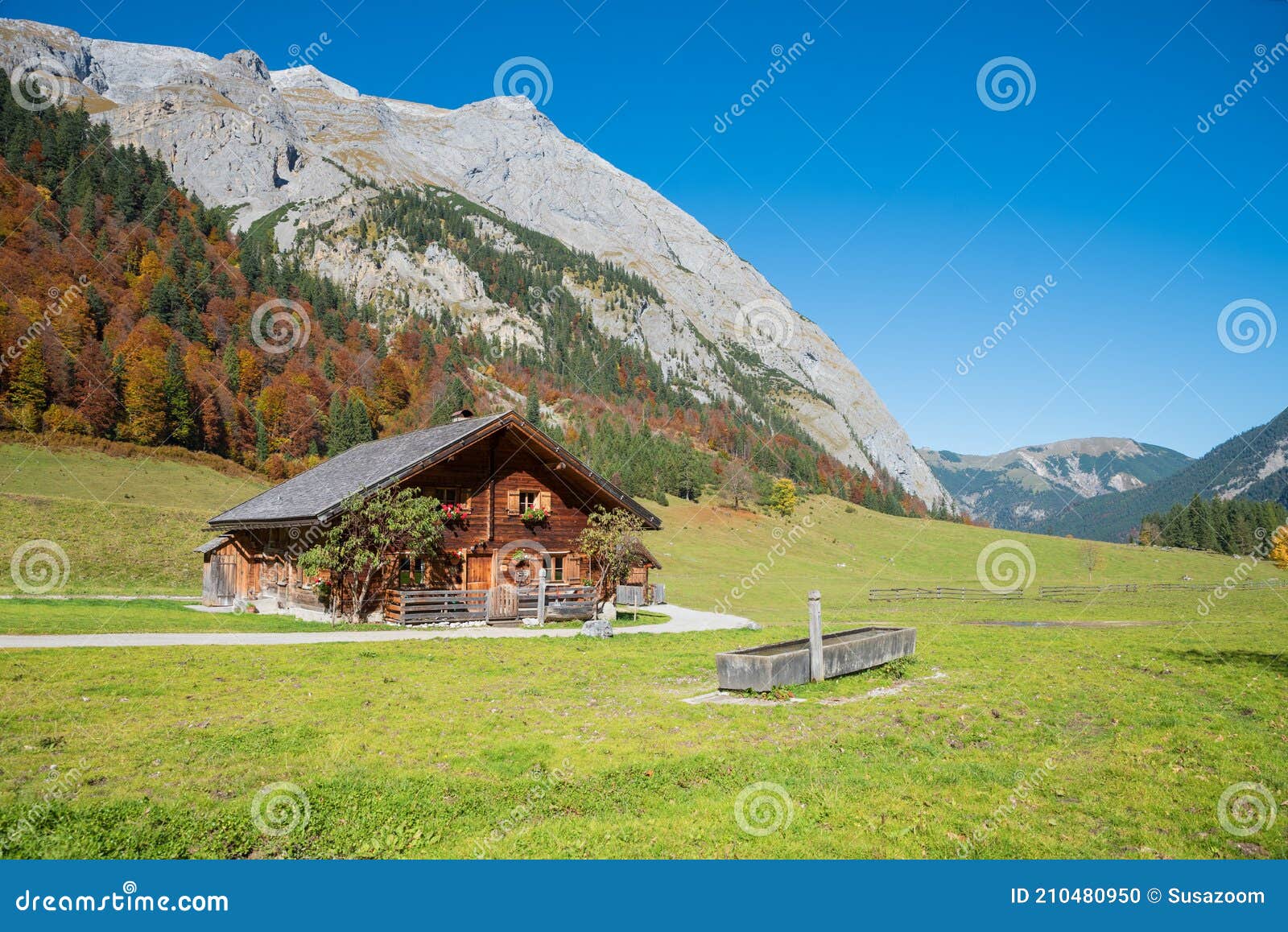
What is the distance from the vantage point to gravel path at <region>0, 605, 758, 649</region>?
722 inches

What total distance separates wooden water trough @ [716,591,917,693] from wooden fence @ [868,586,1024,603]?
113ft

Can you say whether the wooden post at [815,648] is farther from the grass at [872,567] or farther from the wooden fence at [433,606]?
the grass at [872,567]

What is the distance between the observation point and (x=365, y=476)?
2969cm

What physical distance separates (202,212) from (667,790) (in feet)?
507

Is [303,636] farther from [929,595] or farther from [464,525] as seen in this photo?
[929,595]

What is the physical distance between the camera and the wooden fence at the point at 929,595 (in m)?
52.0

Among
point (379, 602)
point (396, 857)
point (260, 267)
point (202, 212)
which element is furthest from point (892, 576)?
point (202, 212)

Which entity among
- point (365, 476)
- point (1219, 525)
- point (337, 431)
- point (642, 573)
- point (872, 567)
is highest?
point (337, 431)

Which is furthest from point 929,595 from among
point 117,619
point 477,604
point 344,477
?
point 117,619

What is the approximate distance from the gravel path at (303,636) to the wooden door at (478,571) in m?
3.91

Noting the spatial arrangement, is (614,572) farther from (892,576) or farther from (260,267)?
(260,267)

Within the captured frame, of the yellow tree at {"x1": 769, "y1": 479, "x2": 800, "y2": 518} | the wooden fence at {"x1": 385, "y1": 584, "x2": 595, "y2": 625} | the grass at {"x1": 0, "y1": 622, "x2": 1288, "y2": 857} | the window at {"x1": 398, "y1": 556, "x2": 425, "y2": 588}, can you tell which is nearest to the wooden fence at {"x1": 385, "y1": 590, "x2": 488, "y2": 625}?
the wooden fence at {"x1": 385, "y1": 584, "x2": 595, "y2": 625}

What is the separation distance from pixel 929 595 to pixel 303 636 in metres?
44.0

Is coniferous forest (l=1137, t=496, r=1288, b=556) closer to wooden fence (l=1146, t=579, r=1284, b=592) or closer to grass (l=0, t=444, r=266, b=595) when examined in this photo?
wooden fence (l=1146, t=579, r=1284, b=592)
